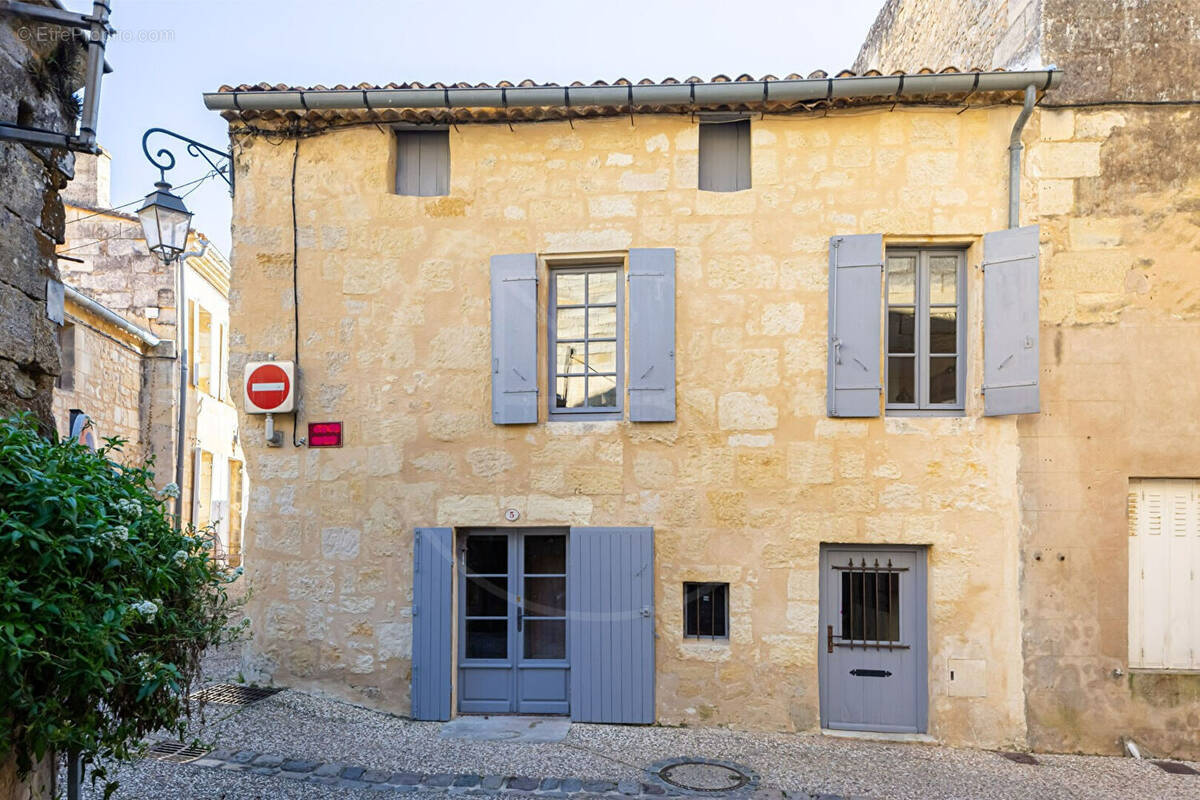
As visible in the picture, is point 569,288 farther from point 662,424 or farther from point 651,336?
point 662,424

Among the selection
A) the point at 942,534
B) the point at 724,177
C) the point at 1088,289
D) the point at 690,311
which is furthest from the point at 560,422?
the point at 1088,289

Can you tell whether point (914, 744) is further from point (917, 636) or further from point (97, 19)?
point (97, 19)

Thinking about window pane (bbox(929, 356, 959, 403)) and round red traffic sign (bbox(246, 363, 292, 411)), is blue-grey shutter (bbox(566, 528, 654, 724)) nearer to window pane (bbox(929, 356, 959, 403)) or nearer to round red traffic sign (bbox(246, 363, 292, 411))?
window pane (bbox(929, 356, 959, 403))

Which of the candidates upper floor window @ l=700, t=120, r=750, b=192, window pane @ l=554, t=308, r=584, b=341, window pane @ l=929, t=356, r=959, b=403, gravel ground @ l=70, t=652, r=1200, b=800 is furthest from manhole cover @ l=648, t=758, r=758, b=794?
upper floor window @ l=700, t=120, r=750, b=192

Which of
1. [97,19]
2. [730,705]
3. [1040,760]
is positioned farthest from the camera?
[730,705]

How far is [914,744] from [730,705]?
1.21 metres

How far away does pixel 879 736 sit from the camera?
581 centimetres

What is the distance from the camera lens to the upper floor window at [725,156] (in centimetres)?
612

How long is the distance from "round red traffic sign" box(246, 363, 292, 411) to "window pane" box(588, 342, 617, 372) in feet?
7.07

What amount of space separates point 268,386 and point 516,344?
182cm

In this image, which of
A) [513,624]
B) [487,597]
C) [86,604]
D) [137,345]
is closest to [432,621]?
[487,597]

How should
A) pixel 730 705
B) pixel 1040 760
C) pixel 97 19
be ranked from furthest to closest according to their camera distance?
pixel 730 705, pixel 1040 760, pixel 97 19

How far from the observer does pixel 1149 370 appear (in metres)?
5.68

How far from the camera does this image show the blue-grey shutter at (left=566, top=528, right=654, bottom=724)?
591 centimetres
